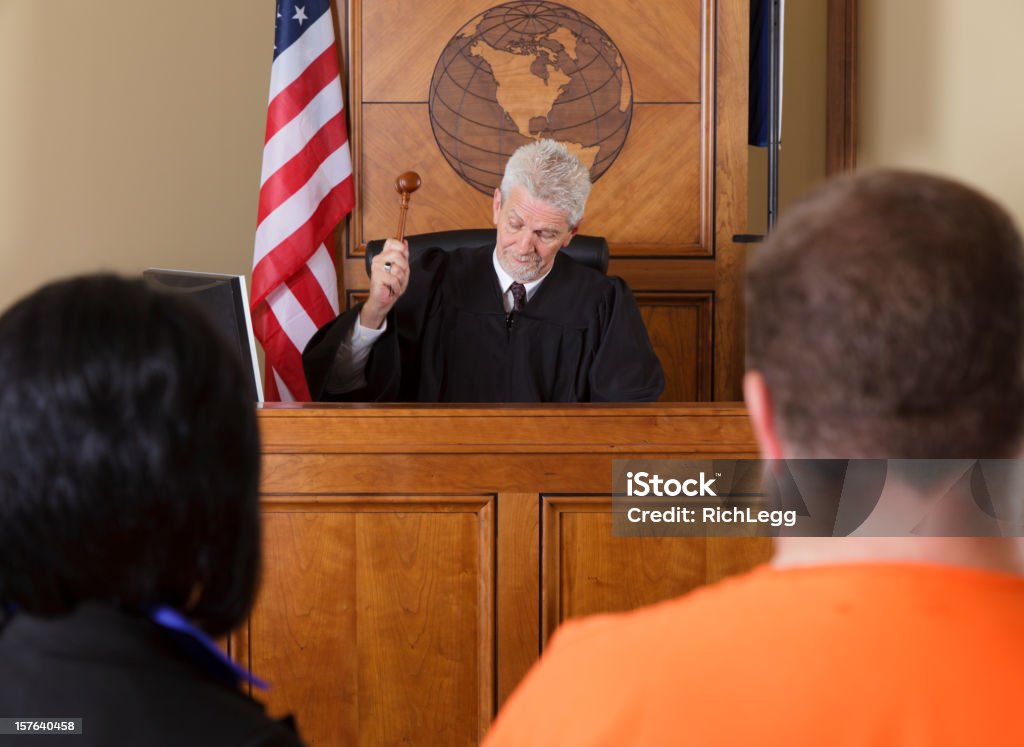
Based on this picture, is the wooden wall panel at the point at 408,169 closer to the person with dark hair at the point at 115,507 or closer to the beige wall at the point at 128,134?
the beige wall at the point at 128,134

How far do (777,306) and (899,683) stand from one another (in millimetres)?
224

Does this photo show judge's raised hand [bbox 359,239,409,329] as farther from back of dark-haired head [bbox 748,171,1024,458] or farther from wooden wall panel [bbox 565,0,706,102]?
back of dark-haired head [bbox 748,171,1024,458]

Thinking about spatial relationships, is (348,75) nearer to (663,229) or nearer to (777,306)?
(663,229)

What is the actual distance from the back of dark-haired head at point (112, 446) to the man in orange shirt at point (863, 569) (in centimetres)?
29

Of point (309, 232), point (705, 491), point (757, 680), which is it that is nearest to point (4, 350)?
point (757, 680)

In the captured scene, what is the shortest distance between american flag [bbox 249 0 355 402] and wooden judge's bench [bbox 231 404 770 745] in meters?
1.86

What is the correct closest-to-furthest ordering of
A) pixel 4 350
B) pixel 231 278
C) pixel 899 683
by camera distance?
1. pixel 899 683
2. pixel 4 350
3. pixel 231 278

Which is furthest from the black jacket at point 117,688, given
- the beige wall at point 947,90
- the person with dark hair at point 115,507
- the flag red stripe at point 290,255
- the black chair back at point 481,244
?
the flag red stripe at point 290,255

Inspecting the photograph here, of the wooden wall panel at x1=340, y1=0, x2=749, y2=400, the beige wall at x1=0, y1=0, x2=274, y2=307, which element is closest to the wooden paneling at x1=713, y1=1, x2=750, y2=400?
the wooden wall panel at x1=340, y1=0, x2=749, y2=400

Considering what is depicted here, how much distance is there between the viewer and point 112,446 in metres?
0.75

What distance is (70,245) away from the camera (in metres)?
3.89

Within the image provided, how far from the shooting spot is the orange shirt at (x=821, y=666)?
0.58 metres

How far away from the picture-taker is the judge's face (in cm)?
307

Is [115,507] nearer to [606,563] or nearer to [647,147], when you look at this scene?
[606,563]
